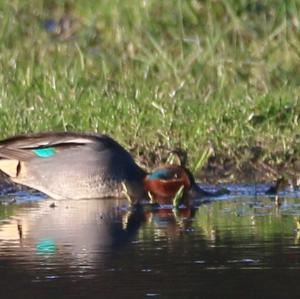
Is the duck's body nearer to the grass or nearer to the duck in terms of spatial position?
the duck

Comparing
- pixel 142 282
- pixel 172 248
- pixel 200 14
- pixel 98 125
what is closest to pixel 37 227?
pixel 172 248

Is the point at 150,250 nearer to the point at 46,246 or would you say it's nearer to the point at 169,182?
the point at 46,246

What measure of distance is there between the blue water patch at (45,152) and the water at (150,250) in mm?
296

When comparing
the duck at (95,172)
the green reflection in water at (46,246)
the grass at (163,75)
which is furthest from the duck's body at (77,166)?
the green reflection in water at (46,246)

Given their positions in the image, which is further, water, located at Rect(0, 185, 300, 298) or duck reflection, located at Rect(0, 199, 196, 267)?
duck reflection, located at Rect(0, 199, 196, 267)

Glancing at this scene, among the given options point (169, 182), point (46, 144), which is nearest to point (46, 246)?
point (169, 182)

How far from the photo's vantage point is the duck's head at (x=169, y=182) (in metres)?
8.72

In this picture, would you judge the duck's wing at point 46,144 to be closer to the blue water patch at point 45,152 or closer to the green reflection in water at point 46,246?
the blue water patch at point 45,152

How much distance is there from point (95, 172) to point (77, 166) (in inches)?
4.6

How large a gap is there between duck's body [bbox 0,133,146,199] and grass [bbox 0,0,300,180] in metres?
0.74

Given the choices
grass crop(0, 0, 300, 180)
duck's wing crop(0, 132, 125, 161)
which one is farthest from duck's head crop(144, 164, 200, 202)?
grass crop(0, 0, 300, 180)

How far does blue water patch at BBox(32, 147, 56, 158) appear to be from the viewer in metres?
9.00

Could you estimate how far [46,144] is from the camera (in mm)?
8953

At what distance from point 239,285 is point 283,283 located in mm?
173
